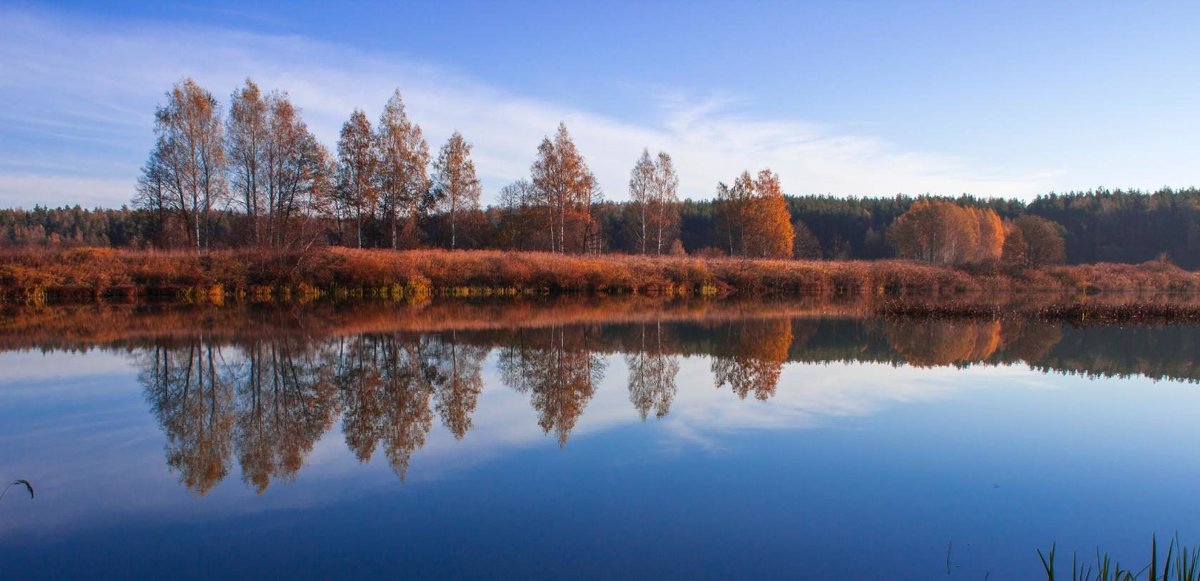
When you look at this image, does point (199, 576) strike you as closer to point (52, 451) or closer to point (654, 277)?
point (52, 451)

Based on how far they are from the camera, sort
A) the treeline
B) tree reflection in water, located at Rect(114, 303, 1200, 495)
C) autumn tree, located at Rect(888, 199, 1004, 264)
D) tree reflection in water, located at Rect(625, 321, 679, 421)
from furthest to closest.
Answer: the treeline, autumn tree, located at Rect(888, 199, 1004, 264), tree reflection in water, located at Rect(625, 321, 679, 421), tree reflection in water, located at Rect(114, 303, 1200, 495)

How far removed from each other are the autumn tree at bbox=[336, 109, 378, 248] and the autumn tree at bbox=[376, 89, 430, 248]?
1.63ft

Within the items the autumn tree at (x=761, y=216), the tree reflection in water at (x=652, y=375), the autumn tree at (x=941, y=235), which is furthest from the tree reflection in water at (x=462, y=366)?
the autumn tree at (x=941, y=235)

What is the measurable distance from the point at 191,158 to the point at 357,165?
24.5 feet

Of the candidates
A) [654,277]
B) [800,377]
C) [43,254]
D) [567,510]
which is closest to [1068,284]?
[654,277]

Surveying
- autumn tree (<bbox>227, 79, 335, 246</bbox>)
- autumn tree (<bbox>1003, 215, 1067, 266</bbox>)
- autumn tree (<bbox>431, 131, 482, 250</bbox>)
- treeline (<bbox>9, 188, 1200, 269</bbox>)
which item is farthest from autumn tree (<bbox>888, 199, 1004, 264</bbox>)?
autumn tree (<bbox>227, 79, 335, 246</bbox>)

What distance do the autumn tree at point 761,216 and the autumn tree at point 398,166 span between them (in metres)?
22.1

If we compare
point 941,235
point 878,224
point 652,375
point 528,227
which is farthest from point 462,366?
point 878,224

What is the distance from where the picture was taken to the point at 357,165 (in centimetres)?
3681

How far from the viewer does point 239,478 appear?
642 cm

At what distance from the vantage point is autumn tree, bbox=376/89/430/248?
37.5 m

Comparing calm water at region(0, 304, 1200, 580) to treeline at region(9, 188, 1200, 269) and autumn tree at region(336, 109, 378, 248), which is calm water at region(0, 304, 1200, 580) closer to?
autumn tree at region(336, 109, 378, 248)

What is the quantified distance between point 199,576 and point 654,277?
3355 cm

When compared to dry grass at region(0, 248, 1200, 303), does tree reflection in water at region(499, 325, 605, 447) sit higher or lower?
lower
